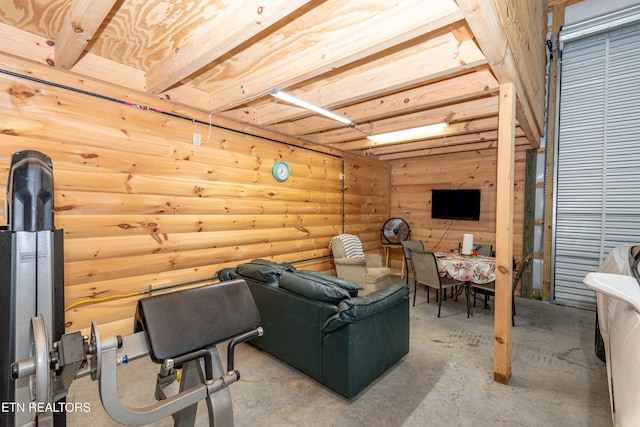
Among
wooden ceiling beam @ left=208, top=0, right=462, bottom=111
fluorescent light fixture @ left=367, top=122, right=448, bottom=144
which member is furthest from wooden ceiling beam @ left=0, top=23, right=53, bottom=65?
fluorescent light fixture @ left=367, top=122, right=448, bottom=144

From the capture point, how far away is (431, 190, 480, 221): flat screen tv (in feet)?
16.9

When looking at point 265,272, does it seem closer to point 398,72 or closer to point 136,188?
point 136,188

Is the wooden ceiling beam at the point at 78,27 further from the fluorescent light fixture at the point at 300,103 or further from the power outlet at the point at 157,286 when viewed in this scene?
the power outlet at the point at 157,286

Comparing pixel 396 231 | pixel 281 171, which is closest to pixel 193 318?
pixel 281 171

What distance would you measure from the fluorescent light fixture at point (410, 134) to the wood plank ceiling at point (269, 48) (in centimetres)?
64

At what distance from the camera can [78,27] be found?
174 cm

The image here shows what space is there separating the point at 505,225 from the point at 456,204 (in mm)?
3282

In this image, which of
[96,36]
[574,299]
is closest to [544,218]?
[574,299]

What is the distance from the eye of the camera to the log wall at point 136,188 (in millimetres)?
2256

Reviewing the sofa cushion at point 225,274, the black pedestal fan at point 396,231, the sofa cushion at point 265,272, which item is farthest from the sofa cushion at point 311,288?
the black pedestal fan at point 396,231

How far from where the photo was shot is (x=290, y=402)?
2.03 metres

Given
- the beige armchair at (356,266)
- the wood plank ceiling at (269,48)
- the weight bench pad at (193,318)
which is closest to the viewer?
the weight bench pad at (193,318)

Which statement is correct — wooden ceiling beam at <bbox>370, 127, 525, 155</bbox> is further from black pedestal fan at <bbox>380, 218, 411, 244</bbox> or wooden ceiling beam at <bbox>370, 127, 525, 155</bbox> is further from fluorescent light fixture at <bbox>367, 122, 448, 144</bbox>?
black pedestal fan at <bbox>380, 218, 411, 244</bbox>

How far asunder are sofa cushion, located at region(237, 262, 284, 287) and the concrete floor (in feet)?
2.36
